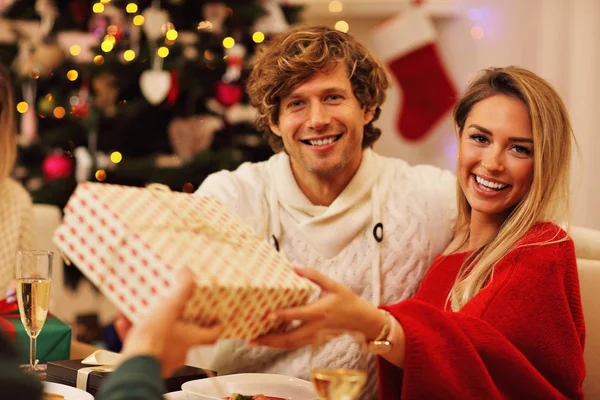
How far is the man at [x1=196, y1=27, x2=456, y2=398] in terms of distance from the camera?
2270 mm

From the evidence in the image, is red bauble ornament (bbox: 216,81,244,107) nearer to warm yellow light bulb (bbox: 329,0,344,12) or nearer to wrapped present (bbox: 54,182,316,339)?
warm yellow light bulb (bbox: 329,0,344,12)

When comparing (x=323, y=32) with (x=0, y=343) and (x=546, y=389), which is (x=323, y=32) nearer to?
(x=546, y=389)

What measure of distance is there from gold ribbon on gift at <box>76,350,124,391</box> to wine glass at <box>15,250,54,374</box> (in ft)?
0.44

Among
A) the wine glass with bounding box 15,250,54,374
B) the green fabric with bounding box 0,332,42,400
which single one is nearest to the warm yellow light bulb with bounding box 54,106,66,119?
the wine glass with bounding box 15,250,54,374

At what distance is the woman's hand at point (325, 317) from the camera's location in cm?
134

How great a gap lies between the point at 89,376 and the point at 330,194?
95cm

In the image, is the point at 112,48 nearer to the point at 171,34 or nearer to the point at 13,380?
the point at 171,34

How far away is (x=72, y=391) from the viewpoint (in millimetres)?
1594

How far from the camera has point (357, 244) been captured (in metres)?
2.31

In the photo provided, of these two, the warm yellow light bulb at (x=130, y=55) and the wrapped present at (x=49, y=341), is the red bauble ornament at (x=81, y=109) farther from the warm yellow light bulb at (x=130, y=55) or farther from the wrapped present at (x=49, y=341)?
the wrapped present at (x=49, y=341)

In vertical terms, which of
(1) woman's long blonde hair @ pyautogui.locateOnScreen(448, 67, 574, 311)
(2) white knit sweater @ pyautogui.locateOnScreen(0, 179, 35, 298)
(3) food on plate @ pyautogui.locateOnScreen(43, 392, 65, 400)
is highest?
(1) woman's long blonde hair @ pyautogui.locateOnScreen(448, 67, 574, 311)

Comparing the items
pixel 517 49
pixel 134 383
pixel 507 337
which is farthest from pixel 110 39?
pixel 134 383

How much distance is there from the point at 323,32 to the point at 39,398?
1722 millimetres

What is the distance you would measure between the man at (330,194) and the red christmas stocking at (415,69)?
266 centimetres
